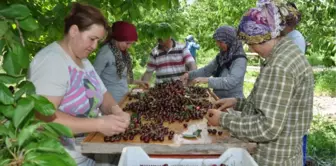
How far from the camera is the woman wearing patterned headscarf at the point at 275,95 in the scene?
2.01 m

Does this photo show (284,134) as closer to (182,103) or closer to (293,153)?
(293,153)

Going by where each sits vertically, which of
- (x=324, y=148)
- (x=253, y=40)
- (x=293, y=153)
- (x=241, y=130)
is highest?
(x=253, y=40)

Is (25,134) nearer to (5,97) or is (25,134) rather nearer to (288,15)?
(5,97)

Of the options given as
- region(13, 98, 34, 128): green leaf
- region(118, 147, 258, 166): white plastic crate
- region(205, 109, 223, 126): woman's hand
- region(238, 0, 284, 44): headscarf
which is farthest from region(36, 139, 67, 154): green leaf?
region(205, 109, 223, 126): woman's hand

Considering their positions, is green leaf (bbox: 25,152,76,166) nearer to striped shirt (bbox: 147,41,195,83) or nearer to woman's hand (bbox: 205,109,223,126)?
woman's hand (bbox: 205,109,223,126)

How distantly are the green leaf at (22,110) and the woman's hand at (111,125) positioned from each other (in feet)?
3.93

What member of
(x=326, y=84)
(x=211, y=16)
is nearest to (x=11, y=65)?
(x=326, y=84)

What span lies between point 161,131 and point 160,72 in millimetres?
2873

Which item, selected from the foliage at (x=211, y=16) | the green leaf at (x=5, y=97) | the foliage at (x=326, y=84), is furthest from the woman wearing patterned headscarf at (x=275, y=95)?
the foliage at (x=211, y=16)

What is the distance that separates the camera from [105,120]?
2.34 meters

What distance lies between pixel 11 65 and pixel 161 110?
1978 millimetres

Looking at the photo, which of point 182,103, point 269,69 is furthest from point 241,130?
point 182,103

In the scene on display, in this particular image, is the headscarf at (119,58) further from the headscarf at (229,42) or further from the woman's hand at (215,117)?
the woman's hand at (215,117)

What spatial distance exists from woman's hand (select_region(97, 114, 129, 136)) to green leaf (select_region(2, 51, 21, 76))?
42.9 inches
